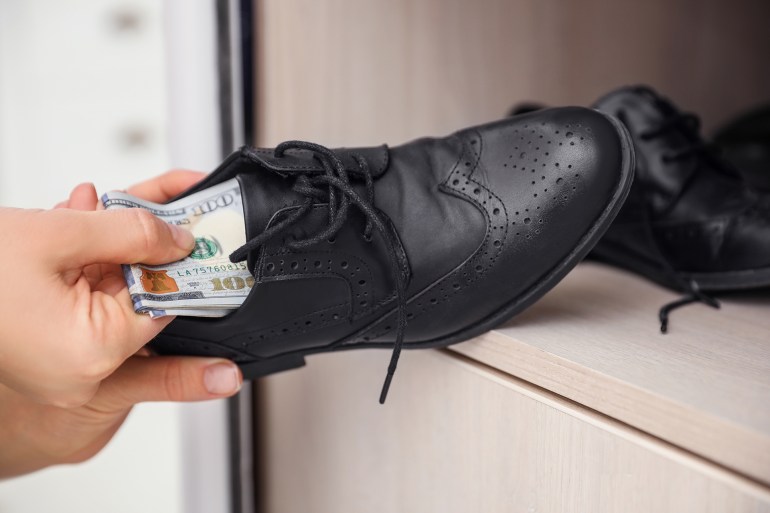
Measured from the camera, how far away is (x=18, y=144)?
0.81 meters

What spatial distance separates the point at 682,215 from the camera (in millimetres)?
641

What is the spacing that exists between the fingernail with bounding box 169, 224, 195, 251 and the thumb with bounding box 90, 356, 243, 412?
106 mm

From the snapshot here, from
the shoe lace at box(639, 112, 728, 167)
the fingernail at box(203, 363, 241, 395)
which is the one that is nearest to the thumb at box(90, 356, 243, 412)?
the fingernail at box(203, 363, 241, 395)

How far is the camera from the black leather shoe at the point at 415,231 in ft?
1.56

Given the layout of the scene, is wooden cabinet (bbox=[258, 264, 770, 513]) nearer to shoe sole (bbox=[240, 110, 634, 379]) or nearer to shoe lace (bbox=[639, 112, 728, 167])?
shoe sole (bbox=[240, 110, 634, 379])

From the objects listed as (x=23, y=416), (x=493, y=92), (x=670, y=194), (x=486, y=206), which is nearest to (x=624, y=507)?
(x=486, y=206)

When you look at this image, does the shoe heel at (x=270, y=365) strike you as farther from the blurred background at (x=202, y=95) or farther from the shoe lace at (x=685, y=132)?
the shoe lace at (x=685, y=132)

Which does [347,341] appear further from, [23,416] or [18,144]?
[18,144]

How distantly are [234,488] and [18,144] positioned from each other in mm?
538

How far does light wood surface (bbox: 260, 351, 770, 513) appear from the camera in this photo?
0.39 metres

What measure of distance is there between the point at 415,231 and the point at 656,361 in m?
0.20

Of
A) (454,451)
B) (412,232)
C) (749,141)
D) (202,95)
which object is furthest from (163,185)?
(749,141)

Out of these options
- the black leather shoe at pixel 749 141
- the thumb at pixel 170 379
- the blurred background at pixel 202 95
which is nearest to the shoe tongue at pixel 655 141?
the blurred background at pixel 202 95

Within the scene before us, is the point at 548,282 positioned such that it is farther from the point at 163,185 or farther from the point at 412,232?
the point at 163,185
